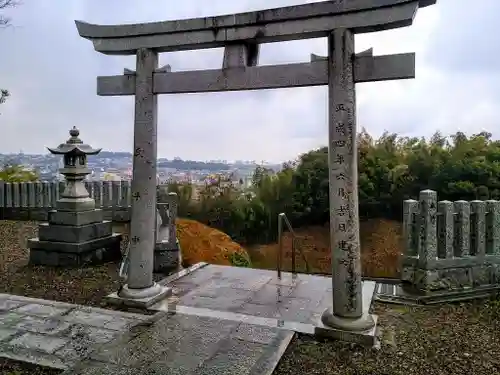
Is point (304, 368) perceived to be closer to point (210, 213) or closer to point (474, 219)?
point (474, 219)

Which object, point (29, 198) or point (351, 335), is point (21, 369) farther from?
point (29, 198)

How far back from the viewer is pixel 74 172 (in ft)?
25.9

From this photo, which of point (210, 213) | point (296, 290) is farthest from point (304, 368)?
point (210, 213)

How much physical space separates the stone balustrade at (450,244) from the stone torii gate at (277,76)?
1.73 meters

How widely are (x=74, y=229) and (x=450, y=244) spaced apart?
Result: 6148 millimetres

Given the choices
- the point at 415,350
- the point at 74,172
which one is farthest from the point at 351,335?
the point at 74,172

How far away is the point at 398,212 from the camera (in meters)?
12.2

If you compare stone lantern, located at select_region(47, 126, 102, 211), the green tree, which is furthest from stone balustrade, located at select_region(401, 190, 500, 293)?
the green tree

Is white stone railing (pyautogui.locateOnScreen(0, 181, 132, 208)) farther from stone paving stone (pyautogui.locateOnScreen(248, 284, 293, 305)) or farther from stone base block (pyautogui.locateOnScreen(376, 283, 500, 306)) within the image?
stone base block (pyautogui.locateOnScreen(376, 283, 500, 306))

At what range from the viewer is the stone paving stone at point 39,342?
13.2 feet

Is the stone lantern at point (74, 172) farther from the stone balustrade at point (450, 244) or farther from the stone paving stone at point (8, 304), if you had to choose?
the stone balustrade at point (450, 244)

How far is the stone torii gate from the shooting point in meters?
4.20

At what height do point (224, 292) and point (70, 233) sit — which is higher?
point (70, 233)

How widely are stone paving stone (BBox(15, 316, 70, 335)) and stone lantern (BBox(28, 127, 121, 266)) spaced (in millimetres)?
2591
